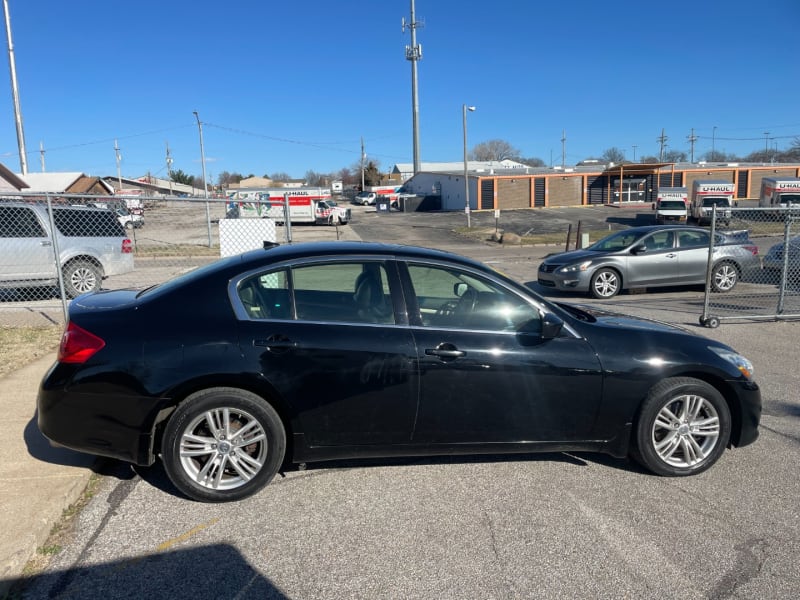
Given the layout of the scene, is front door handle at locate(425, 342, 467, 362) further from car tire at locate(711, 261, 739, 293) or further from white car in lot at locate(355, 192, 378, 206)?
white car in lot at locate(355, 192, 378, 206)

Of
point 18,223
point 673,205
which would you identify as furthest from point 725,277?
point 673,205

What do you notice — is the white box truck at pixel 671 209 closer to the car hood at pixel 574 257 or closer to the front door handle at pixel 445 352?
the car hood at pixel 574 257

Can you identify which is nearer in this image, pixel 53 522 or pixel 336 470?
pixel 53 522

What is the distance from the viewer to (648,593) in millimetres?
2807

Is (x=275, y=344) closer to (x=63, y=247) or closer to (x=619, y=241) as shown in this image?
(x=63, y=247)

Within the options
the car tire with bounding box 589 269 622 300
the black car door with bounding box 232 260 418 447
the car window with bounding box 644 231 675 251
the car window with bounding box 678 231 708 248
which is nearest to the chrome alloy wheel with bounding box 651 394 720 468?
the black car door with bounding box 232 260 418 447

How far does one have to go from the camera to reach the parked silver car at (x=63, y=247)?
1019cm

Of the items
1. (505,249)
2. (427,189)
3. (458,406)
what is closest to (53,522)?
(458,406)

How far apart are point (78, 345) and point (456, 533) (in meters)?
2.52

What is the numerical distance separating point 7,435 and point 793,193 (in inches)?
1742

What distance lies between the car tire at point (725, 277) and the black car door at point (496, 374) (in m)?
9.81

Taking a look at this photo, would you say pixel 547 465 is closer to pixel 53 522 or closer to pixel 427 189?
pixel 53 522

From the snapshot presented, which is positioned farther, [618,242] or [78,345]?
[618,242]

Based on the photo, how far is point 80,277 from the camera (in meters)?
11.1
